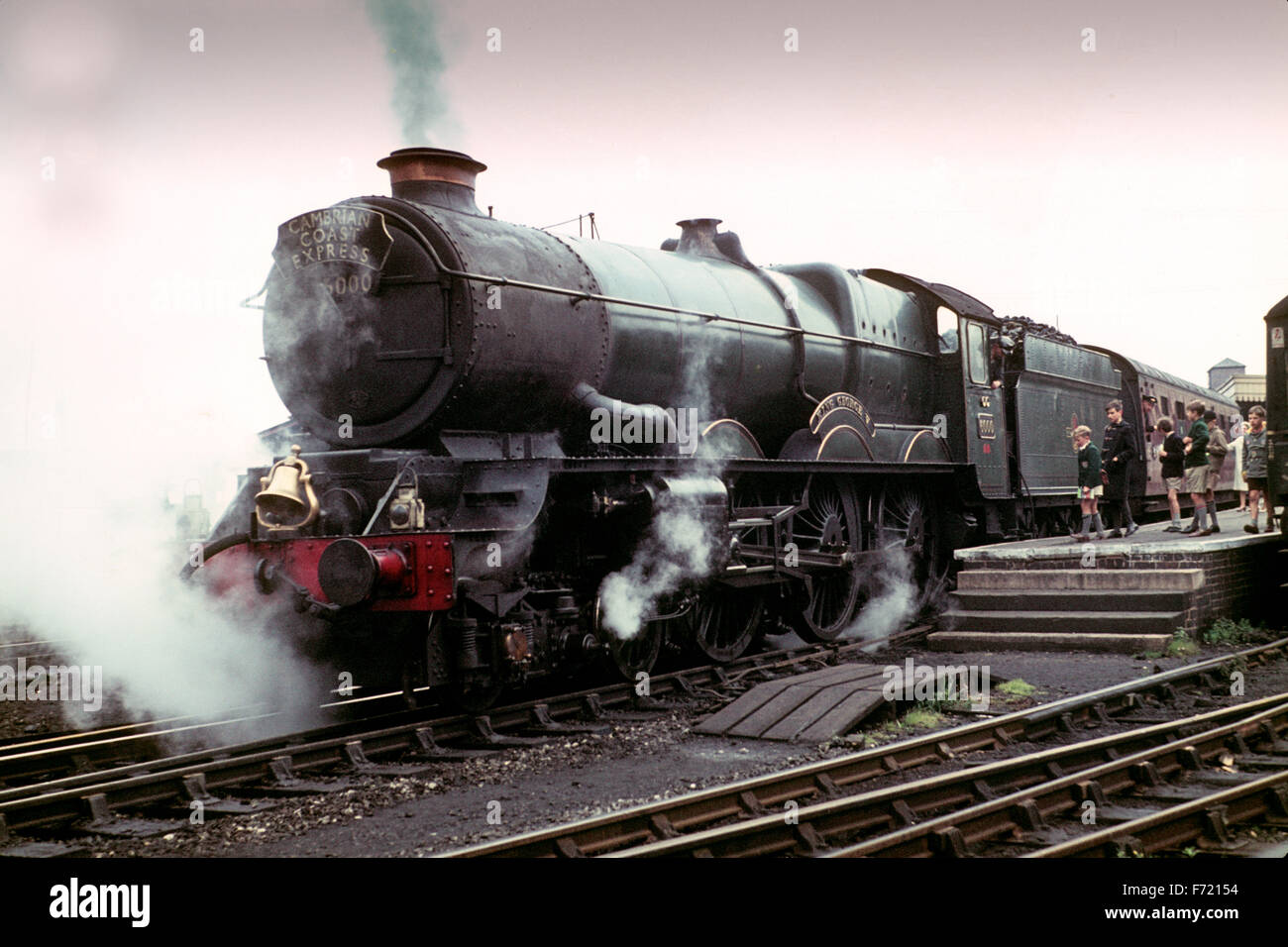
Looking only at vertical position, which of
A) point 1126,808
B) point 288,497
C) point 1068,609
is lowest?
point 1126,808

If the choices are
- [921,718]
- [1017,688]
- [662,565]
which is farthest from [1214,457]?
[662,565]

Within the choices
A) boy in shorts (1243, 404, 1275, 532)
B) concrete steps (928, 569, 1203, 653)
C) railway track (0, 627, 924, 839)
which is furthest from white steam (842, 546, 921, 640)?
boy in shorts (1243, 404, 1275, 532)

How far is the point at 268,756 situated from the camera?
5.37 m

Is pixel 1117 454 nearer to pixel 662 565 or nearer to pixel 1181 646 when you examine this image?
pixel 1181 646

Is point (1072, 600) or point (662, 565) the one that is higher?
point (662, 565)

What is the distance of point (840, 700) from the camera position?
6.60 m

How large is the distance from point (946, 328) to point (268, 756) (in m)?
8.09

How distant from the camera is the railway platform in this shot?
28.7 feet

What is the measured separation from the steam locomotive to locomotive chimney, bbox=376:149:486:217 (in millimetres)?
16

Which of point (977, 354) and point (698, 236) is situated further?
point (977, 354)

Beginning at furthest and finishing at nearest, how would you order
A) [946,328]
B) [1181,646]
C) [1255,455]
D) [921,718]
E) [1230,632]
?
[946,328], [1255,455], [1230,632], [1181,646], [921,718]

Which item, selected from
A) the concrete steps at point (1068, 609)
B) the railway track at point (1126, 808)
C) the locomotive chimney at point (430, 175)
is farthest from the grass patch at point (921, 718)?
the locomotive chimney at point (430, 175)
